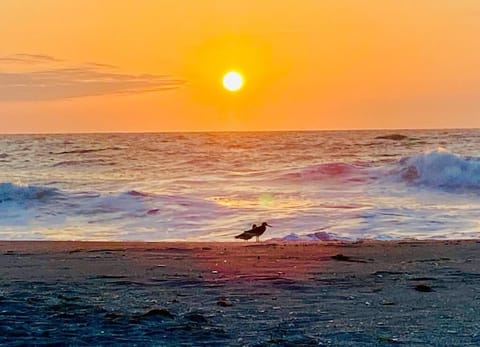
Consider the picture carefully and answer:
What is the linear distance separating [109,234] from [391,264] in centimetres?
869

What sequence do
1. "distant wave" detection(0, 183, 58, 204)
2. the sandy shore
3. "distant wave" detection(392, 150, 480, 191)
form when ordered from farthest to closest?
"distant wave" detection(392, 150, 480, 191) < "distant wave" detection(0, 183, 58, 204) < the sandy shore

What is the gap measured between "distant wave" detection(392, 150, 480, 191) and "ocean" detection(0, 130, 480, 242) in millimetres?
51

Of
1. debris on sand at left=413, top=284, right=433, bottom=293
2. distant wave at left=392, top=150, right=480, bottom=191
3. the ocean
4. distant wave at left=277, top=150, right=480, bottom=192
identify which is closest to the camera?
debris on sand at left=413, top=284, right=433, bottom=293

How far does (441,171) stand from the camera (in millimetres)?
30344

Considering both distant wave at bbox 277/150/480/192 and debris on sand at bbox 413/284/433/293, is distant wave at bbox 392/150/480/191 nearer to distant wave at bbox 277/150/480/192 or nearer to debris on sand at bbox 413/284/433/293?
distant wave at bbox 277/150/480/192

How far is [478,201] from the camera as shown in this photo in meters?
23.7

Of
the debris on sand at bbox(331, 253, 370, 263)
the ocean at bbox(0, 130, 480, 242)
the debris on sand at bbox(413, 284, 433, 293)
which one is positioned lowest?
the debris on sand at bbox(413, 284, 433, 293)

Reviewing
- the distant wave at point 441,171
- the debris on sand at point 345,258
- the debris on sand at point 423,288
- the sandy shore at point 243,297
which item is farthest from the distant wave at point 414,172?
the debris on sand at point 423,288

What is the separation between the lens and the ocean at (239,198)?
17.6m

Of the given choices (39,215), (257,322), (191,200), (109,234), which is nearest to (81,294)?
(257,322)

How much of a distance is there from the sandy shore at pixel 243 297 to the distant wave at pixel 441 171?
56.2 ft

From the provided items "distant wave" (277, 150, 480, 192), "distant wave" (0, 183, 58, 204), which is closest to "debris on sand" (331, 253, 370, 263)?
"distant wave" (0, 183, 58, 204)

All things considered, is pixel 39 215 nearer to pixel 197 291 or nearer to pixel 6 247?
pixel 6 247

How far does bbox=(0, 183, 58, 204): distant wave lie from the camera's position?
24263 mm
